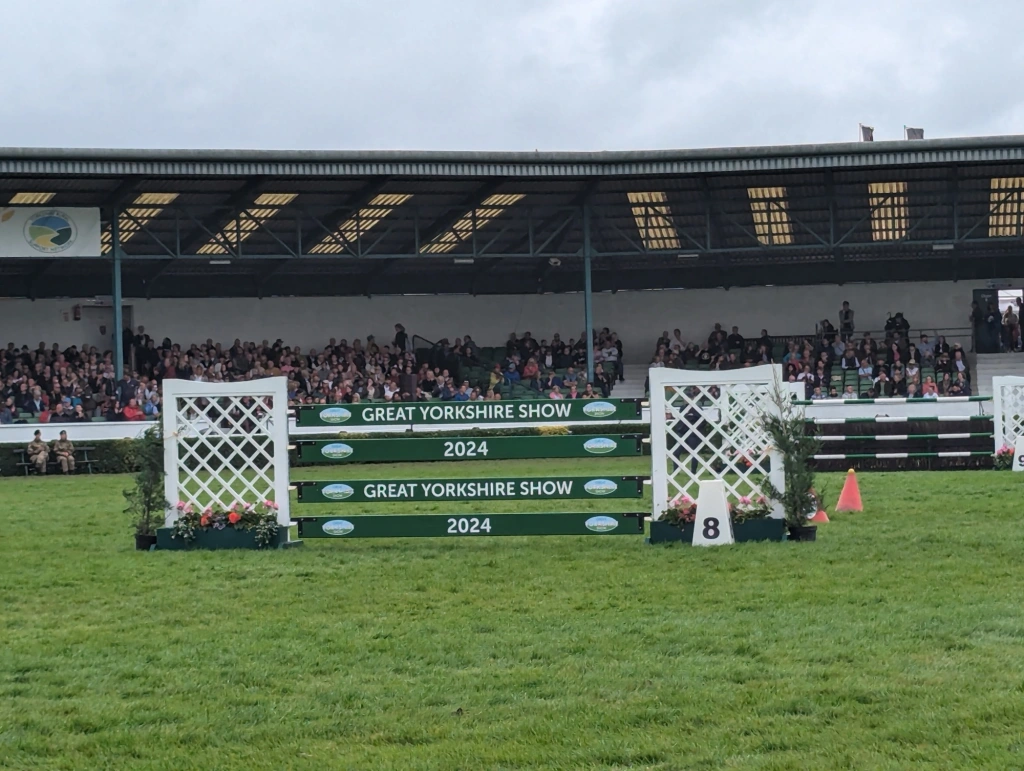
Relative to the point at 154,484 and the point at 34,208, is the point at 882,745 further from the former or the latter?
the point at 34,208

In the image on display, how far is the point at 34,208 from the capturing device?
26250mm

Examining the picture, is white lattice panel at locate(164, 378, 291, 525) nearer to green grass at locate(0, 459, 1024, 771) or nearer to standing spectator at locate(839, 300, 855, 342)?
green grass at locate(0, 459, 1024, 771)

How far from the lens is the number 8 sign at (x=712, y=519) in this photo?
33.8 ft

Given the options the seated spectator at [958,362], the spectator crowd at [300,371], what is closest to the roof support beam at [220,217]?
the spectator crowd at [300,371]

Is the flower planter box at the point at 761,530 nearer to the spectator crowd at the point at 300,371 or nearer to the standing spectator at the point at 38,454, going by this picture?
the spectator crowd at the point at 300,371

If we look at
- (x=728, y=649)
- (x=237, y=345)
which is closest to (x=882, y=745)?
(x=728, y=649)

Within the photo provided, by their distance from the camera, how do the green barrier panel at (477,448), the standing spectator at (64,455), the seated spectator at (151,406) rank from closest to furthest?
the green barrier panel at (477,448) < the standing spectator at (64,455) < the seated spectator at (151,406)

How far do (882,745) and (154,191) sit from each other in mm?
24788

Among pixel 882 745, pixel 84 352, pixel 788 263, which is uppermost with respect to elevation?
pixel 788 263

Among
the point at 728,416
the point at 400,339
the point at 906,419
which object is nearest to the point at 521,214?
the point at 400,339

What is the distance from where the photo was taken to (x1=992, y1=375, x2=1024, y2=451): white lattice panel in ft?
59.0

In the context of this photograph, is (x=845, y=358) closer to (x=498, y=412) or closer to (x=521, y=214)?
(x=521, y=214)

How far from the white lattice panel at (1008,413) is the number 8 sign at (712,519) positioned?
9042mm

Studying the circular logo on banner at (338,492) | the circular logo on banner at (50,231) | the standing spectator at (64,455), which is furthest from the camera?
the circular logo on banner at (50,231)
